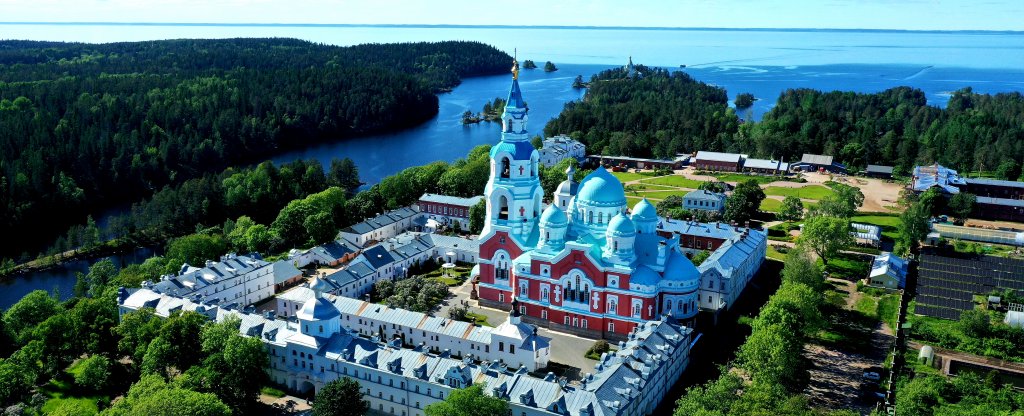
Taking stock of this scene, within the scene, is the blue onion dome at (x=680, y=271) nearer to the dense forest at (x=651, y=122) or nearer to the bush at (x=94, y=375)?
the bush at (x=94, y=375)

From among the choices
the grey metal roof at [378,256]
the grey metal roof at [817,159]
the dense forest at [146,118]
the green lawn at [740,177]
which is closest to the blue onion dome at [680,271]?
the grey metal roof at [378,256]

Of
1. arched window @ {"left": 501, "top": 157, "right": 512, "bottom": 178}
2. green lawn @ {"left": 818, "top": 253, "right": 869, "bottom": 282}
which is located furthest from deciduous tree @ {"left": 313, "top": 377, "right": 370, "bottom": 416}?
green lawn @ {"left": 818, "top": 253, "right": 869, "bottom": 282}

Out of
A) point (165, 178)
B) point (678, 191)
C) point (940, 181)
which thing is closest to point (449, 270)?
point (678, 191)

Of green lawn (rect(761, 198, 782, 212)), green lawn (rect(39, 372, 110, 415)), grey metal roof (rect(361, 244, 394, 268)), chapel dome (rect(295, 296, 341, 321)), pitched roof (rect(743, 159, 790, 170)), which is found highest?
pitched roof (rect(743, 159, 790, 170))

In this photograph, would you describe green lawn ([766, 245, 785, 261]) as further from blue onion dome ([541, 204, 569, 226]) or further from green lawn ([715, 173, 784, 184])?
green lawn ([715, 173, 784, 184])

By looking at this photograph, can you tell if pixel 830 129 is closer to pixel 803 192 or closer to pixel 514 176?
pixel 803 192

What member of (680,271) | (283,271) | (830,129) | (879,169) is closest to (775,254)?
(680,271)

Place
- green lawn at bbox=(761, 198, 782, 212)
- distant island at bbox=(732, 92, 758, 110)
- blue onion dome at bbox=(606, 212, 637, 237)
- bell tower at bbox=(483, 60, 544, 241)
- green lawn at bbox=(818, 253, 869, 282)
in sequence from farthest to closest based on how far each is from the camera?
distant island at bbox=(732, 92, 758, 110) < green lawn at bbox=(761, 198, 782, 212) < green lawn at bbox=(818, 253, 869, 282) < bell tower at bbox=(483, 60, 544, 241) < blue onion dome at bbox=(606, 212, 637, 237)

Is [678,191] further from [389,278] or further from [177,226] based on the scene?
[177,226]
